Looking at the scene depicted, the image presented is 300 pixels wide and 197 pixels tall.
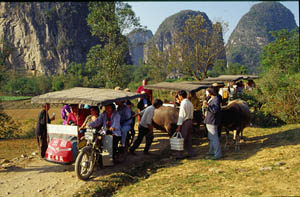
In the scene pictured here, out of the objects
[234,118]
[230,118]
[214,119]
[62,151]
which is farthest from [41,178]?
[234,118]

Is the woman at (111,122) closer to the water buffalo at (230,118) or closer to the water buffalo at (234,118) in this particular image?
the water buffalo at (230,118)

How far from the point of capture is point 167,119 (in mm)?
8250

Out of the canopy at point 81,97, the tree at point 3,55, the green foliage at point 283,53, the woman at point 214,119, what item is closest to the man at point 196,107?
the woman at point 214,119

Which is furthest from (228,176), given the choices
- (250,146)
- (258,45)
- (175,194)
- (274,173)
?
(258,45)

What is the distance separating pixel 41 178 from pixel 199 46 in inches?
642

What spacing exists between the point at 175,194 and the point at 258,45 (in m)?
110

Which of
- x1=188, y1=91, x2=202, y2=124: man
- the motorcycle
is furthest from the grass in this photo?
x1=188, y1=91, x2=202, y2=124: man

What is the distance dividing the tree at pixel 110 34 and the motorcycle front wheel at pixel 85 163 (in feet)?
40.6

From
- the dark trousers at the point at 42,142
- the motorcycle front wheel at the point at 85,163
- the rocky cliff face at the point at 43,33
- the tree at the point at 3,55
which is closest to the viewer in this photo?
the motorcycle front wheel at the point at 85,163

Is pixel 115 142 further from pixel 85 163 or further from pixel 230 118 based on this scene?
pixel 230 118

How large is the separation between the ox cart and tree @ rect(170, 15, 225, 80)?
14.5m

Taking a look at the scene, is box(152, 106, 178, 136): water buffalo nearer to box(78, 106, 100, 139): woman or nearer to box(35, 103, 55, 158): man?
box(78, 106, 100, 139): woman

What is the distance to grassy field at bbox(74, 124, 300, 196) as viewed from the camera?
468cm

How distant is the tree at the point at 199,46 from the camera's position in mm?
20000
